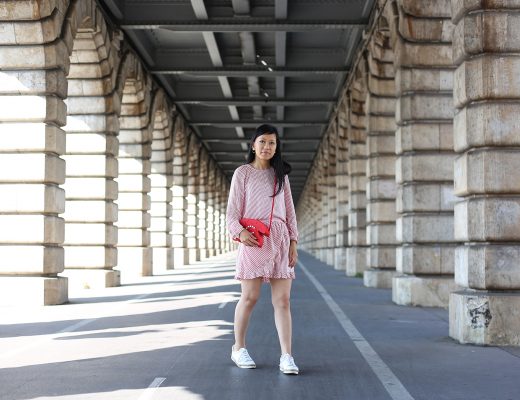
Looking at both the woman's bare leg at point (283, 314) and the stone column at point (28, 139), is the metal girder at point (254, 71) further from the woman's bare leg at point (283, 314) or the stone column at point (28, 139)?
the woman's bare leg at point (283, 314)

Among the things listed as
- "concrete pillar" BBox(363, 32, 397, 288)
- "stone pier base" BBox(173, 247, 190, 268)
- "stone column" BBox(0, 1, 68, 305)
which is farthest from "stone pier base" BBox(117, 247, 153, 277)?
"stone pier base" BBox(173, 247, 190, 268)

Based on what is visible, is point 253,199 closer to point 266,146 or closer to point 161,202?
point 266,146

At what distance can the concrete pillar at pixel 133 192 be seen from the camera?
82.1 feet

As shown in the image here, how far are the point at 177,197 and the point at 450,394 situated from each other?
31721mm

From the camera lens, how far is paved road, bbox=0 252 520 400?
6.04 metres

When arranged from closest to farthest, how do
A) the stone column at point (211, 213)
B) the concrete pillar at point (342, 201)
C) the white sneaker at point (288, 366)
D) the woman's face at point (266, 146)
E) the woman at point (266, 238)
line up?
the white sneaker at point (288, 366), the woman at point (266, 238), the woman's face at point (266, 146), the concrete pillar at point (342, 201), the stone column at point (211, 213)

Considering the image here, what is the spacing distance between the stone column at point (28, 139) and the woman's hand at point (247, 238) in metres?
8.13

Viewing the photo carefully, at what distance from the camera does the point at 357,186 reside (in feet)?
83.2

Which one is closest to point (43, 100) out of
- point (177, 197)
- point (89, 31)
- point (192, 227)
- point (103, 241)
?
point (89, 31)

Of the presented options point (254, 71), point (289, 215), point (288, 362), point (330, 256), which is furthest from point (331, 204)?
point (288, 362)

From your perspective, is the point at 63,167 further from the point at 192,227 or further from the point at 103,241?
the point at 192,227

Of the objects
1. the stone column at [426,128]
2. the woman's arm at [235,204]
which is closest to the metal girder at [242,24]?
the stone column at [426,128]

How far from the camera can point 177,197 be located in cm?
3716

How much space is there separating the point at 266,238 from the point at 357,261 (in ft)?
60.2
